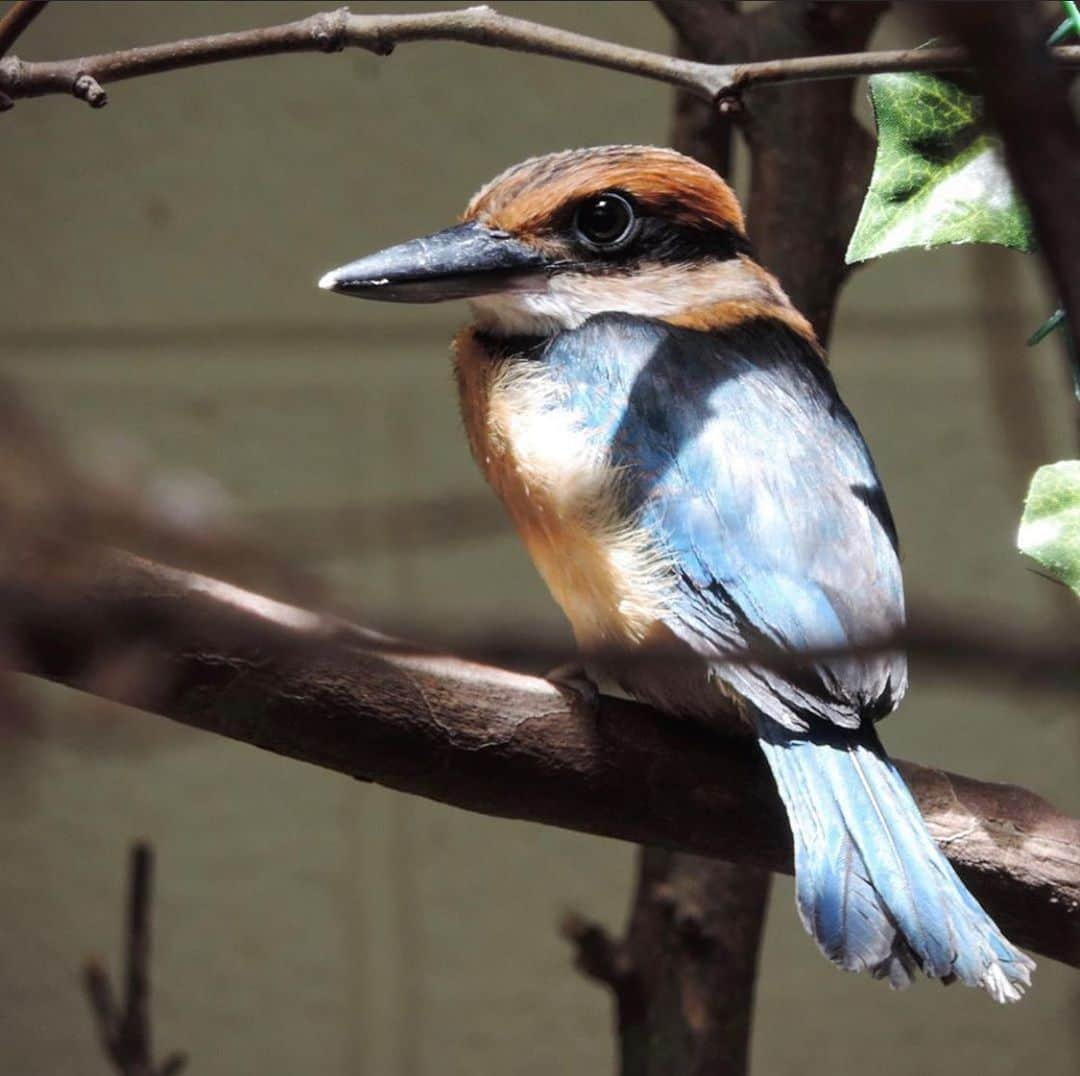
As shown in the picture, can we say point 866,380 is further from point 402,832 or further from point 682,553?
point 682,553

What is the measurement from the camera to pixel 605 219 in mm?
1149

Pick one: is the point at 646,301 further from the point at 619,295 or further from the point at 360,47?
the point at 360,47

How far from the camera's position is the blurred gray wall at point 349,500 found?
75.4 inches

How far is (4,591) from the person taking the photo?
0.31 m

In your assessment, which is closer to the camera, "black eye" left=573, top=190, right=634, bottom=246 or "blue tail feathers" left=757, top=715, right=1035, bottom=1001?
"blue tail feathers" left=757, top=715, right=1035, bottom=1001

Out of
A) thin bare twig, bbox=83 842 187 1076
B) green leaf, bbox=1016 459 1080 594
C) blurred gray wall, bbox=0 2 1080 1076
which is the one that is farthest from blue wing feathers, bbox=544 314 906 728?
blurred gray wall, bbox=0 2 1080 1076

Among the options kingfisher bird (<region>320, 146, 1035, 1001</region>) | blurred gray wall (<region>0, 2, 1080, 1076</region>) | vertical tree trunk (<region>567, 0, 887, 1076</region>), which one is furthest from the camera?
blurred gray wall (<region>0, 2, 1080, 1076</region>)

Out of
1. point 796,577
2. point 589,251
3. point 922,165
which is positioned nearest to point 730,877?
point 796,577

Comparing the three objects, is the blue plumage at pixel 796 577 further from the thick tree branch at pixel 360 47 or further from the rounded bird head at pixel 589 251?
the thick tree branch at pixel 360 47

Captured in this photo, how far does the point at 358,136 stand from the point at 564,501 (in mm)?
1065

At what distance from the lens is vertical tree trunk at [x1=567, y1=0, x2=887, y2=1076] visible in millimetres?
1232

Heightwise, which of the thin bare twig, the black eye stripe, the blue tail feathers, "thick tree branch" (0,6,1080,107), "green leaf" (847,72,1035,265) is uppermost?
the black eye stripe

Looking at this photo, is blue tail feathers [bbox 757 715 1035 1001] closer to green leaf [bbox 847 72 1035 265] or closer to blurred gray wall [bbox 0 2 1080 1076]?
green leaf [bbox 847 72 1035 265]

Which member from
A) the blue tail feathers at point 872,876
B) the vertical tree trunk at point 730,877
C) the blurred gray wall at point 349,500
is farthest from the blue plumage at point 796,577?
the blurred gray wall at point 349,500
